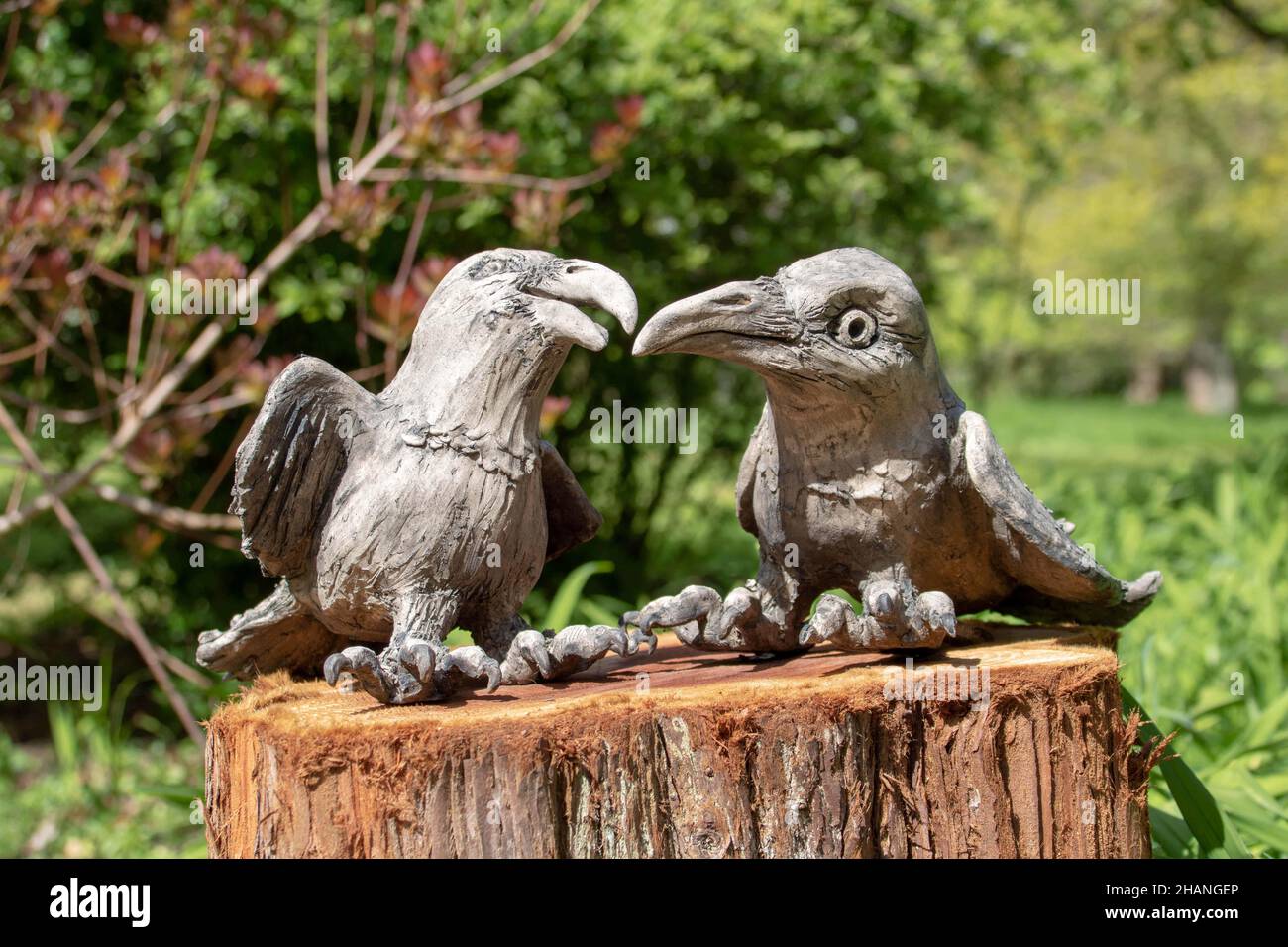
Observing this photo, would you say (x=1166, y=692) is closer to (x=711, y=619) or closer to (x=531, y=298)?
(x=711, y=619)

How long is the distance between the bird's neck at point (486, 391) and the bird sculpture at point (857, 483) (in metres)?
0.23

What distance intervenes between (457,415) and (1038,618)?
49.8 inches

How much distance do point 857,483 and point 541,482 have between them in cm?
58

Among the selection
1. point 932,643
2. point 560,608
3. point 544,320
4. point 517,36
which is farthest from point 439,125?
point 932,643

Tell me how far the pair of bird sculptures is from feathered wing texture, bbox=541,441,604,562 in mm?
138

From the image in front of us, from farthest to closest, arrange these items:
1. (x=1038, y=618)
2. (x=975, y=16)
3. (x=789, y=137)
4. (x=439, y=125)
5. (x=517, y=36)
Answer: (x=975, y=16), (x=789, y=137), (x=517, y=36), (x=439, y=125), (x=1038, y=618)

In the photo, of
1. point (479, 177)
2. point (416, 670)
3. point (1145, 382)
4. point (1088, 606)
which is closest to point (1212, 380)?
point (1145, 382)

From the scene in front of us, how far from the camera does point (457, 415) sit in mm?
2195

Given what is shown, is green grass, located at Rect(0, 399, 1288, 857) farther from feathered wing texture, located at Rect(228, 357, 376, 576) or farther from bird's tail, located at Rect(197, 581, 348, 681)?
feathered wing texture, located at Rect(228, 357, 376, 576)

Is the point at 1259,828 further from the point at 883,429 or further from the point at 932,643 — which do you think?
the point at 883,429

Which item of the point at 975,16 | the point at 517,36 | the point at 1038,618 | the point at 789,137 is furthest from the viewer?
the point at 975,16

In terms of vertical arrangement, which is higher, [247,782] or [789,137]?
[789,137]

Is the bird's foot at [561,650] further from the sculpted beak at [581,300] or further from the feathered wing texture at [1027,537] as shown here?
the feathered wing texture at [1027,537]

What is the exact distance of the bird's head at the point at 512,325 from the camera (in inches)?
86.6
